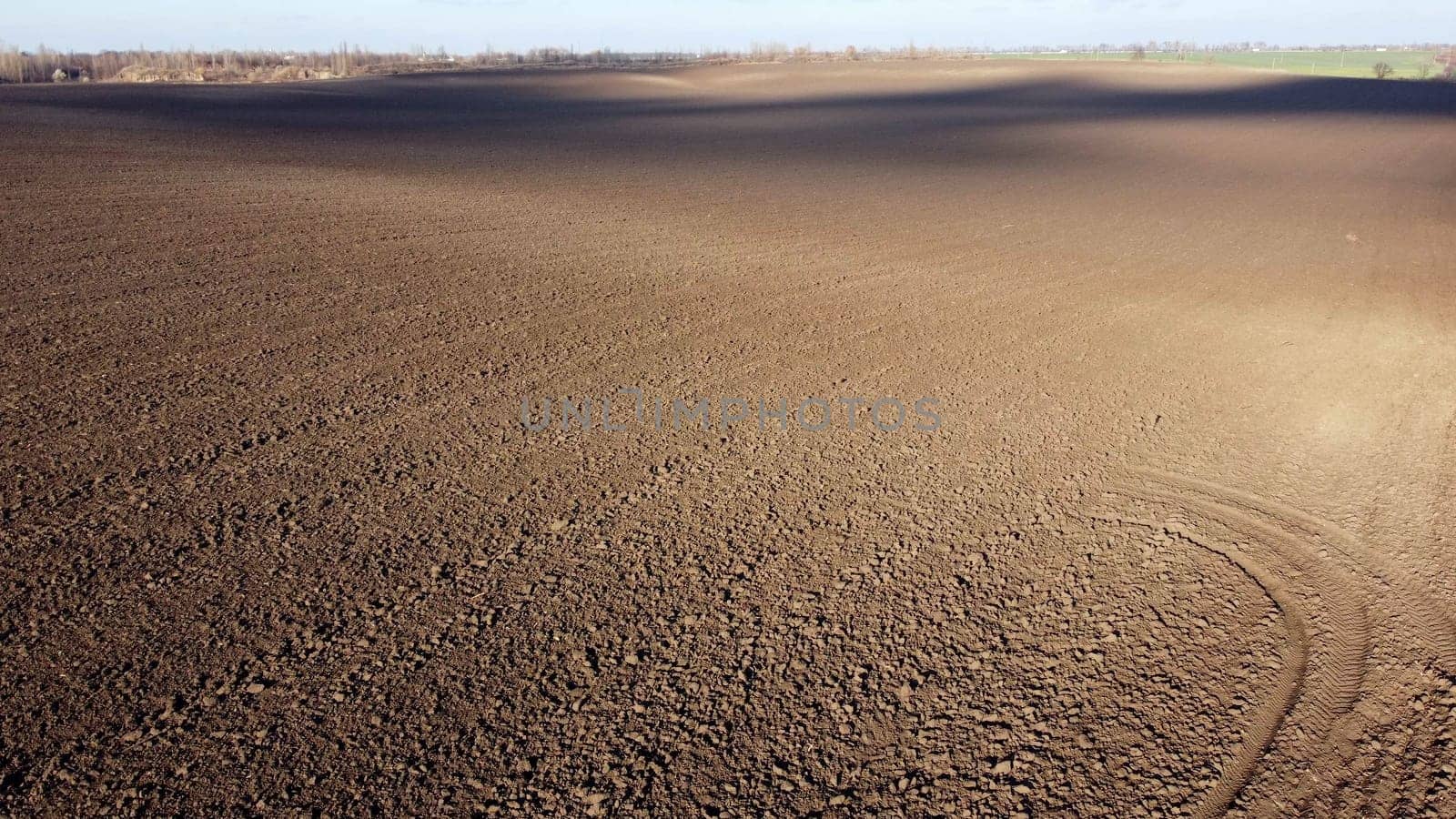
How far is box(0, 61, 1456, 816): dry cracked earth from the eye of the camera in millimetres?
2873

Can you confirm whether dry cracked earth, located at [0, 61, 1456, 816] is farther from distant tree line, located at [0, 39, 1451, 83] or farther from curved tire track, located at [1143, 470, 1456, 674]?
distant tree line, located at [0, 39, 1451, 83]

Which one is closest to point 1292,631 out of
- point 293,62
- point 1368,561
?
point 1368,561

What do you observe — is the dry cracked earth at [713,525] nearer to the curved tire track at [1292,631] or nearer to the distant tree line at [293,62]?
the curved tire track at [1292,631]

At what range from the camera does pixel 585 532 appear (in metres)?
4.16

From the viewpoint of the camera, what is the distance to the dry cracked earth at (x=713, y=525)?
113 inches

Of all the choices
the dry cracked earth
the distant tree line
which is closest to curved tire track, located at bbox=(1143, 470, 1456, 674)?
the dry cracked earth

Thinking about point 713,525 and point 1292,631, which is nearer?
point 1292,631

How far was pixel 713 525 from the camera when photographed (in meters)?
4.25

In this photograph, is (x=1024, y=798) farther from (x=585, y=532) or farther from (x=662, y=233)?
(x=662, y=233)

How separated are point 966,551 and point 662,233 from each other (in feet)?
24.6

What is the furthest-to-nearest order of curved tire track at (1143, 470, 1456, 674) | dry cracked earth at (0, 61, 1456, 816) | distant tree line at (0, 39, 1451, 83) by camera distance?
1. distant tree line at (0, 39, 1451, 83)
2. curved tire track at (1143, 470, 1456, 674)
3. dry cracked earth at (0, 61, 1456, 816)

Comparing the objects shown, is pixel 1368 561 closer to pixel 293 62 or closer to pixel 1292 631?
pixel 1292 631

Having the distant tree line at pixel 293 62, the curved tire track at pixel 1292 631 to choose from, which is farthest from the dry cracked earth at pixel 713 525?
the distant tree line at pixel 293 62

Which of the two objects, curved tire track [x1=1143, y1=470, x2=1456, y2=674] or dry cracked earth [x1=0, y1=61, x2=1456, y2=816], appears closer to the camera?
dry cracked earth [x1=0, y1=61, x2=1456, y2=816]
